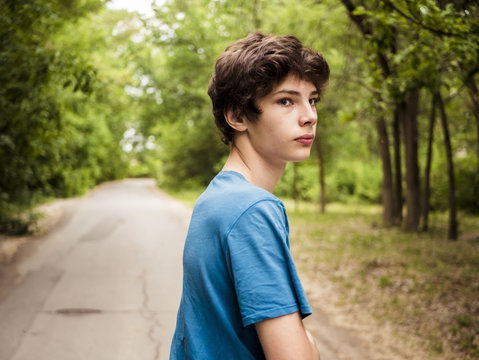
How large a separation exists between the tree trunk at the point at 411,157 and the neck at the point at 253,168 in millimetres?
9842

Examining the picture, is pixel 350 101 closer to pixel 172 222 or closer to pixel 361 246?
pixel 361 246

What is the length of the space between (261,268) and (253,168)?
1.27 ft

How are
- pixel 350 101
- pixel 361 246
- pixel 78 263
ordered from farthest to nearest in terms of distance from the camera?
1. pixel 350 101
2. pixel 361 246
3. pixel 78 263

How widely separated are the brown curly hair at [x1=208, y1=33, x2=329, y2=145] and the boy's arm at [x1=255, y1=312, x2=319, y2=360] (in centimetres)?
59

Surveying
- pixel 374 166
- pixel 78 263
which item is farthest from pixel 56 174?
pixel 374 166

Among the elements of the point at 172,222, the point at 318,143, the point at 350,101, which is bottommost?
the point at 172,222

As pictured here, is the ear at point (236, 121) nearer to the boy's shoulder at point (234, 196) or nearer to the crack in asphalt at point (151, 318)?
the boy's shoulder at point (234, 196)

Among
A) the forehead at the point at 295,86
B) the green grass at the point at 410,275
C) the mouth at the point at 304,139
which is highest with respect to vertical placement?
the forehead at the point at 295,86

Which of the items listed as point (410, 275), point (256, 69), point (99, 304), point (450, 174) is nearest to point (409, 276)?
point (410, 275)

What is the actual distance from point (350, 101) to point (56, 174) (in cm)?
1589

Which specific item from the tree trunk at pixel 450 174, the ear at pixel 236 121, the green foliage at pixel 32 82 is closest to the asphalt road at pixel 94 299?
the green foliage at pixel 32 82

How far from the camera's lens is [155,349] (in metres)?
4.31

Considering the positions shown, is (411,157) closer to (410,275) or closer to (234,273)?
(410,275)

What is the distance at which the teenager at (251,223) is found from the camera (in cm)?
98
